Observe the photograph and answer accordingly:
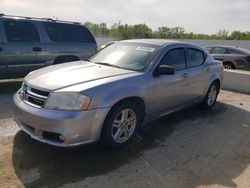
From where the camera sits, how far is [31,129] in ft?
12.1

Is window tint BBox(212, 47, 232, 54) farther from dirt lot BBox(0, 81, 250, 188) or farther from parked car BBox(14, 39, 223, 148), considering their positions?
dirt lot BBox(0, 81, 250, 188)

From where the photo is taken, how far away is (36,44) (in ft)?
23.8

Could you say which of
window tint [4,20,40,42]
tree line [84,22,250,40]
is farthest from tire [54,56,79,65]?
tree line [84,22,250,40]

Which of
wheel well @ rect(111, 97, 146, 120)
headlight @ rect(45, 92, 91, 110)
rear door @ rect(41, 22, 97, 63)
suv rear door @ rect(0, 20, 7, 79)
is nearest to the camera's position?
headlight @ rect(45, 92, 91, 110)

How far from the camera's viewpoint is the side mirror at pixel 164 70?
173 inches

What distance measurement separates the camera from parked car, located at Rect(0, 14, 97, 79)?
685cm

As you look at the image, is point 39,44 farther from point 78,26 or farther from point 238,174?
point 238,174

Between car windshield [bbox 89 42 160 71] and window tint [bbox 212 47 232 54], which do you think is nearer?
car windshield [bbox 89 42 160 71]

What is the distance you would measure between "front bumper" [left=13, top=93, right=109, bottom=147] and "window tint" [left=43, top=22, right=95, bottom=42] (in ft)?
14.7

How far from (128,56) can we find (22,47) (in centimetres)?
347

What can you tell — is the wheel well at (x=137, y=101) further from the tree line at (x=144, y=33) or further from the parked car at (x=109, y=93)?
the tree line at (x=144, y=33)

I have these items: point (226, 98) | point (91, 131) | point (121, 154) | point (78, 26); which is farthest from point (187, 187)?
point (78, 26)

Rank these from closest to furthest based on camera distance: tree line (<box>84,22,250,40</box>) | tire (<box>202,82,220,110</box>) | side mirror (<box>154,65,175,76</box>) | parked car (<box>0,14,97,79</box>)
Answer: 1. side mirror (<box>154,65,175,76</box>)
2. tire (<box>202,82,220,110</box>)
3. parked car (<box>0,14,97,79</box>)
4. tree line (<box>84,22,250,40</box>)

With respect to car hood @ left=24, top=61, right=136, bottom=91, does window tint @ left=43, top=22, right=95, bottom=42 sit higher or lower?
higher
